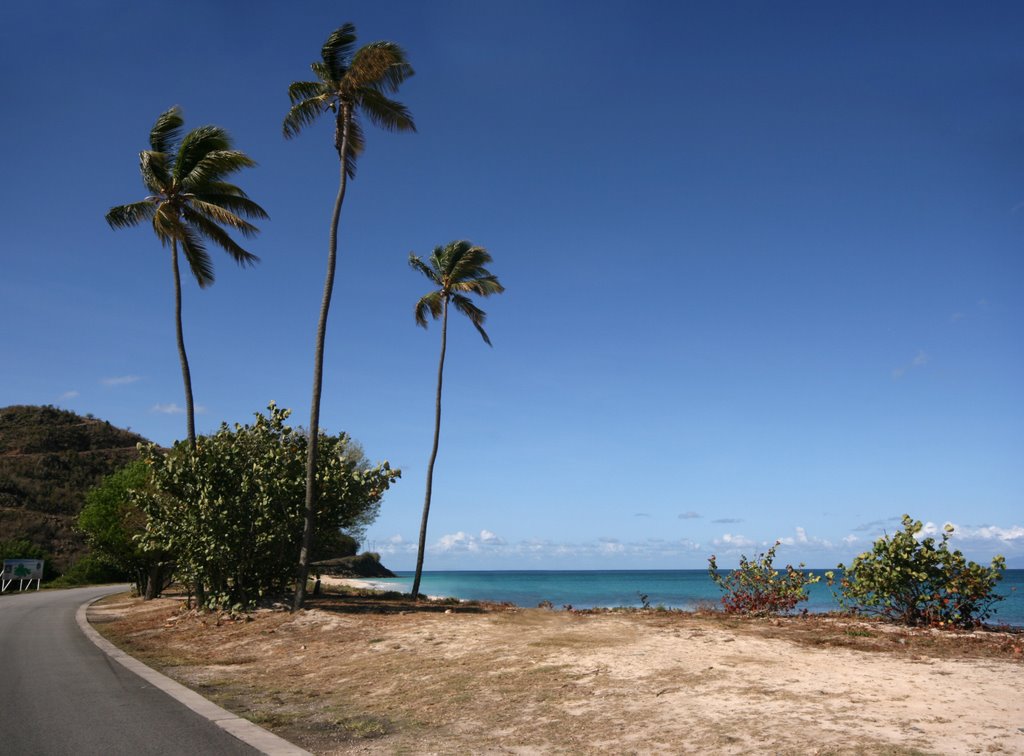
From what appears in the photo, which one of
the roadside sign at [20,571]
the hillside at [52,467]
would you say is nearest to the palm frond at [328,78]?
the roadside sign at [20,571]

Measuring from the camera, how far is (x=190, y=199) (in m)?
24.7

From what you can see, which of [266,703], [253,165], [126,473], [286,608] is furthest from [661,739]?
[126,473]

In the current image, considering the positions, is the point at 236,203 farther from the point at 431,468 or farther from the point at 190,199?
the point at 431,468

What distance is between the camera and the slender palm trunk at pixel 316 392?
1991 cm

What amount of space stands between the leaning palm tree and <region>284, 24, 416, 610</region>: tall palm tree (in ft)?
13.6

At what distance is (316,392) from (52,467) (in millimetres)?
88353

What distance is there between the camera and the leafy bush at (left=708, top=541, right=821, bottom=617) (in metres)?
19.4

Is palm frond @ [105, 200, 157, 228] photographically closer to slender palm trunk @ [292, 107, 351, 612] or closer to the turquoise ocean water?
slender palm trunk @ [292, 107, 351, 612]

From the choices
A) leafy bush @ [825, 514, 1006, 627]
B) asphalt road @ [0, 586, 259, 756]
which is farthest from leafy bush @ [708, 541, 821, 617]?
asphalt road @ [0, 586, 259, 756]

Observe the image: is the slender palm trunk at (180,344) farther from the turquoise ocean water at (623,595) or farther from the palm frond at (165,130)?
the turquoise ocean water at (623,595)

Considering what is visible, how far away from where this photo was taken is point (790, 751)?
6.55 metres

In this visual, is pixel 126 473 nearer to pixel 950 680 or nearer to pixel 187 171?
pixel 187 171

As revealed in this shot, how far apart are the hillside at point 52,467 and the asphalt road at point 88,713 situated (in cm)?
5632

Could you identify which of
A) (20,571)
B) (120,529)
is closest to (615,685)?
(120,529)
